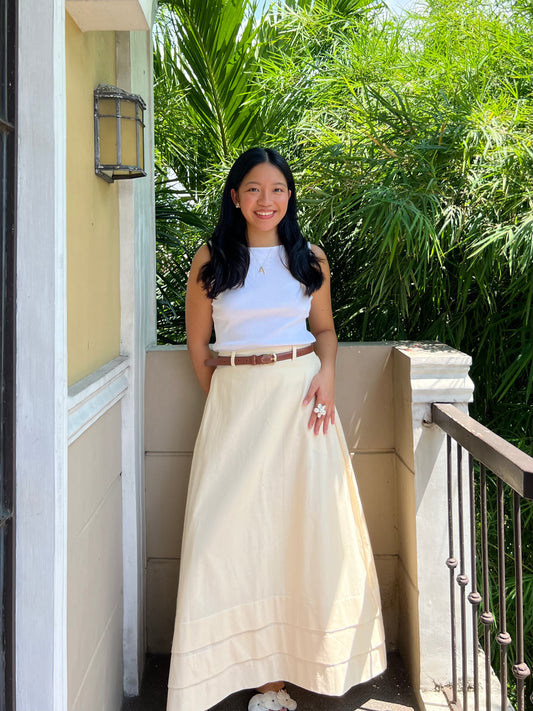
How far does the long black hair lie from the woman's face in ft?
0.09

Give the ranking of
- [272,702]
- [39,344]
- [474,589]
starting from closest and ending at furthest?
[39,344]
[474,589]
[272,702]

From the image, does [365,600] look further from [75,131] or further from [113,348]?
[75,131]

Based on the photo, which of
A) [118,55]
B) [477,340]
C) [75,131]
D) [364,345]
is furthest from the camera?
[477,340]

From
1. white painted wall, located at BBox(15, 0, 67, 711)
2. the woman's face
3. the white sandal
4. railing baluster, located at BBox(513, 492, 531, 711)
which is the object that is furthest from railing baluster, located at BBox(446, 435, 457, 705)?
white painted wall, located at BBox(15, 0, 67, 711)

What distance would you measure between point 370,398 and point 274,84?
1806 mm

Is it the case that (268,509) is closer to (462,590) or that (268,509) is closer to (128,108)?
(462,590)

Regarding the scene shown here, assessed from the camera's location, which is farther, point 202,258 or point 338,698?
point 338,698

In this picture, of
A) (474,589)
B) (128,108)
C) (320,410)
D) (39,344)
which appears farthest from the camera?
(320,410)

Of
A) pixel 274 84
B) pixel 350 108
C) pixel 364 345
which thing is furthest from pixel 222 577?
pixel 274 84

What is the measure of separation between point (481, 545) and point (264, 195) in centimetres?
126

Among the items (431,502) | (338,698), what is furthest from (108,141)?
(338,698)

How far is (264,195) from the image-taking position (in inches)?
88.6

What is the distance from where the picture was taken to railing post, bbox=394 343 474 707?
234cm

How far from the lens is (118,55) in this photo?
94.2 inches
